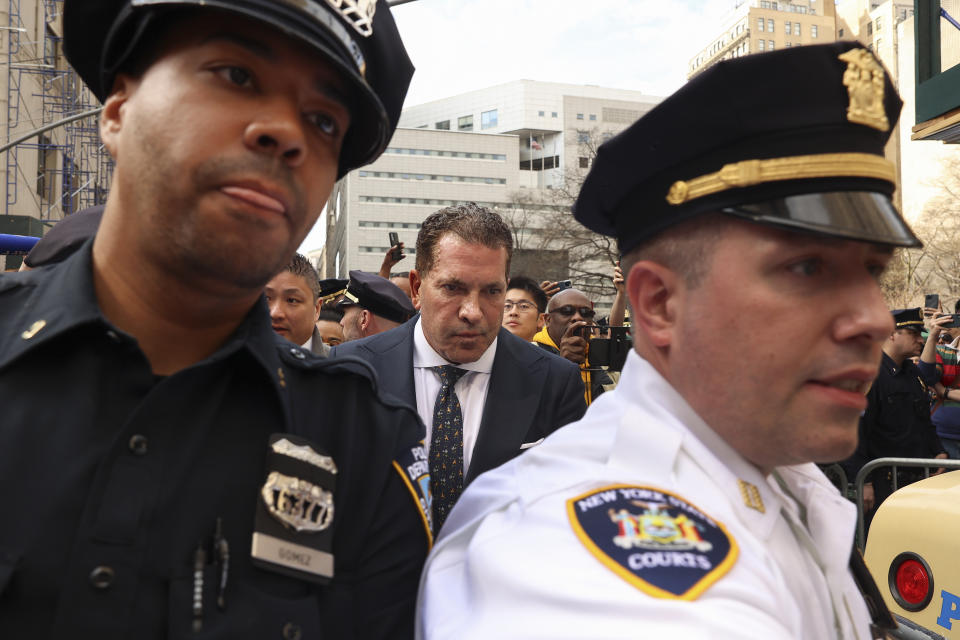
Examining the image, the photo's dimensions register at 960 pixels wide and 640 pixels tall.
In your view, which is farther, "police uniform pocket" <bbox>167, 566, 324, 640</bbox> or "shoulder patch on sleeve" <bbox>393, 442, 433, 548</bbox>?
"shoulder patch on sleeve" <bbox>393, 442, 433, 548</bbox>

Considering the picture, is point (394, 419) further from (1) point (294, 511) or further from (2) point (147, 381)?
Answer: (2) point (147, 381)

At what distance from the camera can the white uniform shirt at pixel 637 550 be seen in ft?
4.00

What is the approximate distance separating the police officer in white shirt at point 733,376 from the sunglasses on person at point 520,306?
5.47m

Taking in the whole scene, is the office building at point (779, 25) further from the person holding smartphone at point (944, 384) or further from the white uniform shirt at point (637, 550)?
the white uniform shirt at point (637, 550)

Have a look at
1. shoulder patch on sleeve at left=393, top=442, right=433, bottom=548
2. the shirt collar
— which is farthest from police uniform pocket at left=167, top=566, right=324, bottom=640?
the shirt collar

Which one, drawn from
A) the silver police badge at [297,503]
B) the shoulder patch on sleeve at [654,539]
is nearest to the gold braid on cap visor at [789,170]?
the shoulder patch on sleeve at [654,539]

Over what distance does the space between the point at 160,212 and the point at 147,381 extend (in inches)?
12.3

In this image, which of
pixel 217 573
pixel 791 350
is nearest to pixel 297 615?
pixel 217 573

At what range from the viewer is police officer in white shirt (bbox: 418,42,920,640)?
137 centimetres

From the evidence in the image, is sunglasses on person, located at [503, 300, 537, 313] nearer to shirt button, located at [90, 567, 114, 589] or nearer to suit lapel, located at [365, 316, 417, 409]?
suit lapel, located at [365, 316, 417, 409]

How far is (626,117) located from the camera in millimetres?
101688

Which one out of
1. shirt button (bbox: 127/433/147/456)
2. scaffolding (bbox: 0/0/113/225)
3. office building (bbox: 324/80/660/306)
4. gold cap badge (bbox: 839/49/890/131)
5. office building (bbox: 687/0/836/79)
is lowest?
shirt button (bbox: 127/433/147/456)

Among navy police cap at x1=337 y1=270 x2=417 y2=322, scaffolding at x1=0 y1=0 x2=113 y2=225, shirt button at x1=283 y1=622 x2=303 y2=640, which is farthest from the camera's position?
scaffolding at x1=0 y1=0 x2=113 y2=225

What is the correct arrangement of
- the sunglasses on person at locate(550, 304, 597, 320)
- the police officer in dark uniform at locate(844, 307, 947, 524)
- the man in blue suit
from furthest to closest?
1. the police officer in dark uniform at locate(844, 307, 947, 524)
2. the sunglasses on person at locate(550, 304, 597, 320)
3. the man in blue suit
